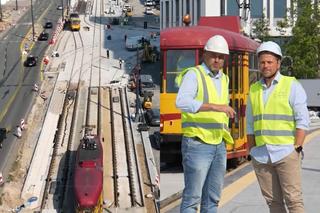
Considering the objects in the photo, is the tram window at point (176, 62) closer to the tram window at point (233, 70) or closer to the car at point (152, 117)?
the tram window at point (233, 70)

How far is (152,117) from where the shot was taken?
4212 cm

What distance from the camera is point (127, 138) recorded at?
40.7 meters

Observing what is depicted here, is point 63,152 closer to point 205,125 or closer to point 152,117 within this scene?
point 152,117

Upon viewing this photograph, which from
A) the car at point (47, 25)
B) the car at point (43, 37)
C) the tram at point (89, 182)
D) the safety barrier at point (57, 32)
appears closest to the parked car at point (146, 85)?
the tram at point (89, 182)

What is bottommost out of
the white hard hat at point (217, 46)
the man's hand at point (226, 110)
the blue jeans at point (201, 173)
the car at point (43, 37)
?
→ the blue jeans at point (201, 173)

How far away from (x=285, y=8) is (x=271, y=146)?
118 feet

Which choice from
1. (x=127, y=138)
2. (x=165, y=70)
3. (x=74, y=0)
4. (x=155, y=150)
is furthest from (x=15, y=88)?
(x=165, y=70)

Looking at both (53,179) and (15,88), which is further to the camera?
(15,88)

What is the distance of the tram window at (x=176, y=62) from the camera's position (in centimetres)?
698

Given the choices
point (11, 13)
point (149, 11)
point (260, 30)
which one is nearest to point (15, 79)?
point (260, 30)

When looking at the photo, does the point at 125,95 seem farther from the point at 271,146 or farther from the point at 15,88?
the point at 271,146

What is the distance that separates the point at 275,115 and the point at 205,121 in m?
0.56

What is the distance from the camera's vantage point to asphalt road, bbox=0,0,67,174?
4225 cm

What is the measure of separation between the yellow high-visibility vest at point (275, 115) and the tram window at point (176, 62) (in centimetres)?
205
